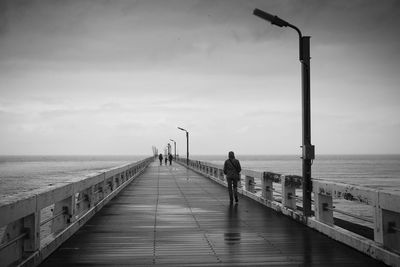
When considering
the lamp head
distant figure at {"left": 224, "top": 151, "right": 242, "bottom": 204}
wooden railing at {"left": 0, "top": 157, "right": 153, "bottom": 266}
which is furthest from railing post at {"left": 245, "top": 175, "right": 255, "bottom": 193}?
wooden railing at {"left": 0, "top": 157, "right": 153, "bottom": 266}

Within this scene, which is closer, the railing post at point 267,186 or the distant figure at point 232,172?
the railing post at point 267,186

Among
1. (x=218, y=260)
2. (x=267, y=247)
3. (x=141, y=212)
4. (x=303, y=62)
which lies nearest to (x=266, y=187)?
(x=141, y=212)

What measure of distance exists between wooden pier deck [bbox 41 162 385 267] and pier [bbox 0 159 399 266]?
0.6 inches

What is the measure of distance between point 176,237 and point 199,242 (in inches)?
29.0

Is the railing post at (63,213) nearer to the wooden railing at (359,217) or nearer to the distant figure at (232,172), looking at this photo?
the wooden railing at (359,217)

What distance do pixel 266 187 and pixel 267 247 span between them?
7084 mm

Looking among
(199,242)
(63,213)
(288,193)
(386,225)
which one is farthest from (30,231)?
(288,193)

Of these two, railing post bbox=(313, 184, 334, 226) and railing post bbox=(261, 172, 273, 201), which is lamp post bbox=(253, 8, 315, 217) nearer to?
railing post bbox=(313, 184, 334, 226)

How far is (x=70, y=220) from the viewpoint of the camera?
9.74m

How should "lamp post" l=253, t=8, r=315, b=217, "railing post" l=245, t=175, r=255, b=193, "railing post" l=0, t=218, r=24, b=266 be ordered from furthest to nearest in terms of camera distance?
"railing post" l=245, t=175, r=255, b=193 → "lamp post" l=253, t=8, r=315, b=217 → "railing post" l=0, t=218, r=24, b=266

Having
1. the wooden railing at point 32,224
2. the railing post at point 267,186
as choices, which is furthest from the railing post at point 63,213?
the railing post at point 267,186

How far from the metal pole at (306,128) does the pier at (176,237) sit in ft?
2.03

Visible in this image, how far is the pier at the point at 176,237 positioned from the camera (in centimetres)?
693

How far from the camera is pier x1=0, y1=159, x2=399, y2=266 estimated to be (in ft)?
22.7
